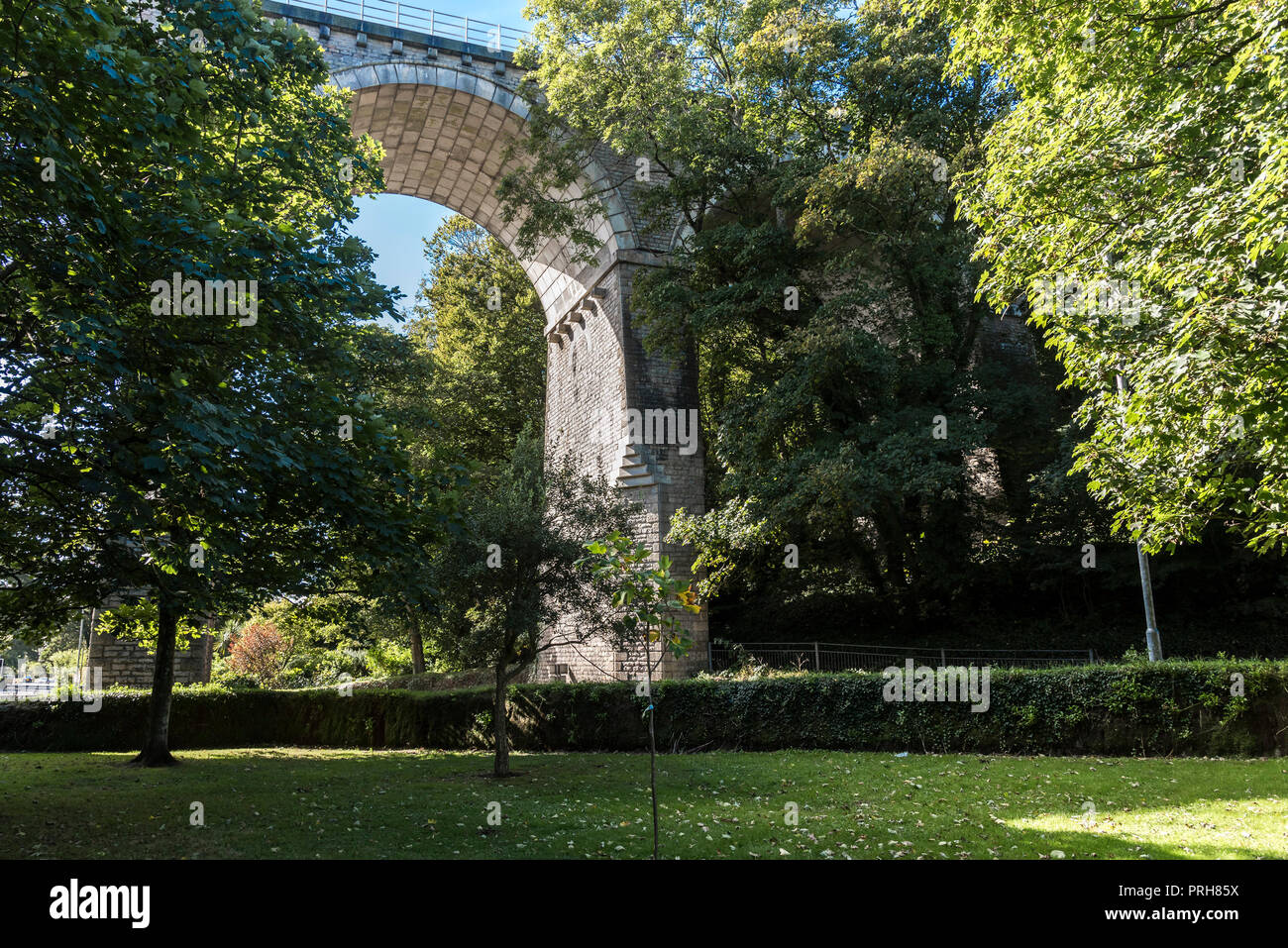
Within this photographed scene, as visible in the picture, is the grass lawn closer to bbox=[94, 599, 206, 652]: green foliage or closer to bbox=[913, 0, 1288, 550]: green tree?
bbox=[94, 599, 206, 652]: green foliage

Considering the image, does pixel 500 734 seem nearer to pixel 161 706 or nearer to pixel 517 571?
pixel 517 571

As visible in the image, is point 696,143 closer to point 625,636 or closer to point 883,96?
point 883,96

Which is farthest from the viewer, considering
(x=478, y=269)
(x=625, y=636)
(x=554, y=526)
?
(x=478, y=269)

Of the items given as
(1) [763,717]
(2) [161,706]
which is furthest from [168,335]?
(1) [763,717]

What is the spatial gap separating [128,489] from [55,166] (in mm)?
2272

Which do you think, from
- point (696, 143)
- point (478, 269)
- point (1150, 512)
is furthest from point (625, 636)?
point (478, 269)

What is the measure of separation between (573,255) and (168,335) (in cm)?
1898

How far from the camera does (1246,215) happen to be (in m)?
7.03

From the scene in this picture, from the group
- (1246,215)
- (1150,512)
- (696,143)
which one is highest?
(696,143)

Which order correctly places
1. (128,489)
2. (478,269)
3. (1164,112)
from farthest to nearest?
(478,269), (1164,112), (128,489)

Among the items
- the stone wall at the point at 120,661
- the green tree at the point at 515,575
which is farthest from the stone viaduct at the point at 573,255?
the stone wall at the point at 120,661

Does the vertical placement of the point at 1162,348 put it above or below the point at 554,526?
above

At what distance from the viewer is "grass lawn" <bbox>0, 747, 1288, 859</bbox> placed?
707cm

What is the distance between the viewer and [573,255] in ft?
84.4
